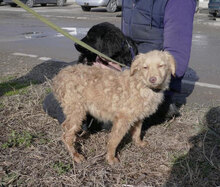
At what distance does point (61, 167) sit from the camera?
314 cm

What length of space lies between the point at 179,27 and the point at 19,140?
8.13ft

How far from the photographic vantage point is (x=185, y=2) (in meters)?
3.81

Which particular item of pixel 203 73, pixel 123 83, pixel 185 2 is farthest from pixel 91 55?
pixel 203 73

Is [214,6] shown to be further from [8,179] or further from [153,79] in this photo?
[8,179]

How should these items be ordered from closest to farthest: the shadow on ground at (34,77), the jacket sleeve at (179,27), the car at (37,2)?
the jacket sleeve at (179,27), the shadow on ground at (34,77), the car at (37,2)

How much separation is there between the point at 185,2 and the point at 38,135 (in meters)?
2.54

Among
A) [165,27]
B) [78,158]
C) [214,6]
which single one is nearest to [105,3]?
[214,6]

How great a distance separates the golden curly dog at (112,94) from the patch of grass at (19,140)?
51 centimetres

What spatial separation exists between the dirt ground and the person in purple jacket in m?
0.47

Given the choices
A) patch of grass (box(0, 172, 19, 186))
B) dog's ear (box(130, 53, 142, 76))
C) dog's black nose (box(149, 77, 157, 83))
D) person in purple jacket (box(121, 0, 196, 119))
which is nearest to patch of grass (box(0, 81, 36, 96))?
person in purple jacket (box(121, 0, 196, 119))

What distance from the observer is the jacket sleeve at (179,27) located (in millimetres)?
3820

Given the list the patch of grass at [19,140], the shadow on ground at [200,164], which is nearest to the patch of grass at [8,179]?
the patch of grass at [19,140]

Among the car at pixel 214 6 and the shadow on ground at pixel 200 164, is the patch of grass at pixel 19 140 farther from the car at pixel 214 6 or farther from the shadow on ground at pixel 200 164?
the car at pixel 214 6

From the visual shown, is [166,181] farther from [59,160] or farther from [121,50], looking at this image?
[121,50]
